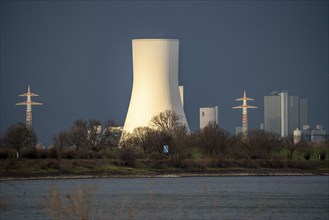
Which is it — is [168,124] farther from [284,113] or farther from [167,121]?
[284,113]

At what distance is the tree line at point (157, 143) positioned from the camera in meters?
39.2

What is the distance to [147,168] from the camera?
1423 inches

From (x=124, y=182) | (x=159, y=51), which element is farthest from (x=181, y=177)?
(x=159, y=51)

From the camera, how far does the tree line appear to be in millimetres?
39219

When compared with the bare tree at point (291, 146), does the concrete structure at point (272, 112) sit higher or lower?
higher

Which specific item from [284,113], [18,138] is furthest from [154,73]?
[284,113]

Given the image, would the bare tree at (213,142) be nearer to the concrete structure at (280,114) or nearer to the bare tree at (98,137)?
the bare tree at (98,137)

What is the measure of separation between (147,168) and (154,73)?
953 centimetres

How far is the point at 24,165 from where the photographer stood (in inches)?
1310

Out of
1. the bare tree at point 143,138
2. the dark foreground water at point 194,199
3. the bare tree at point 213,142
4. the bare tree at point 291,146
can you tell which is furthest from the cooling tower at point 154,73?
the dark foreground water at point 194,199

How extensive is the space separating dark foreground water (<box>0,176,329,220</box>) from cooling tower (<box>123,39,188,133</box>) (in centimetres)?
1067

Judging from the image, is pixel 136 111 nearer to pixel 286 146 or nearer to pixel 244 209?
pixel 286 146

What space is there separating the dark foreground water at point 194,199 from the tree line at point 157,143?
5566 mm

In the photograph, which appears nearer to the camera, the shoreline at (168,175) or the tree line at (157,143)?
the shoreline at (168,175)
